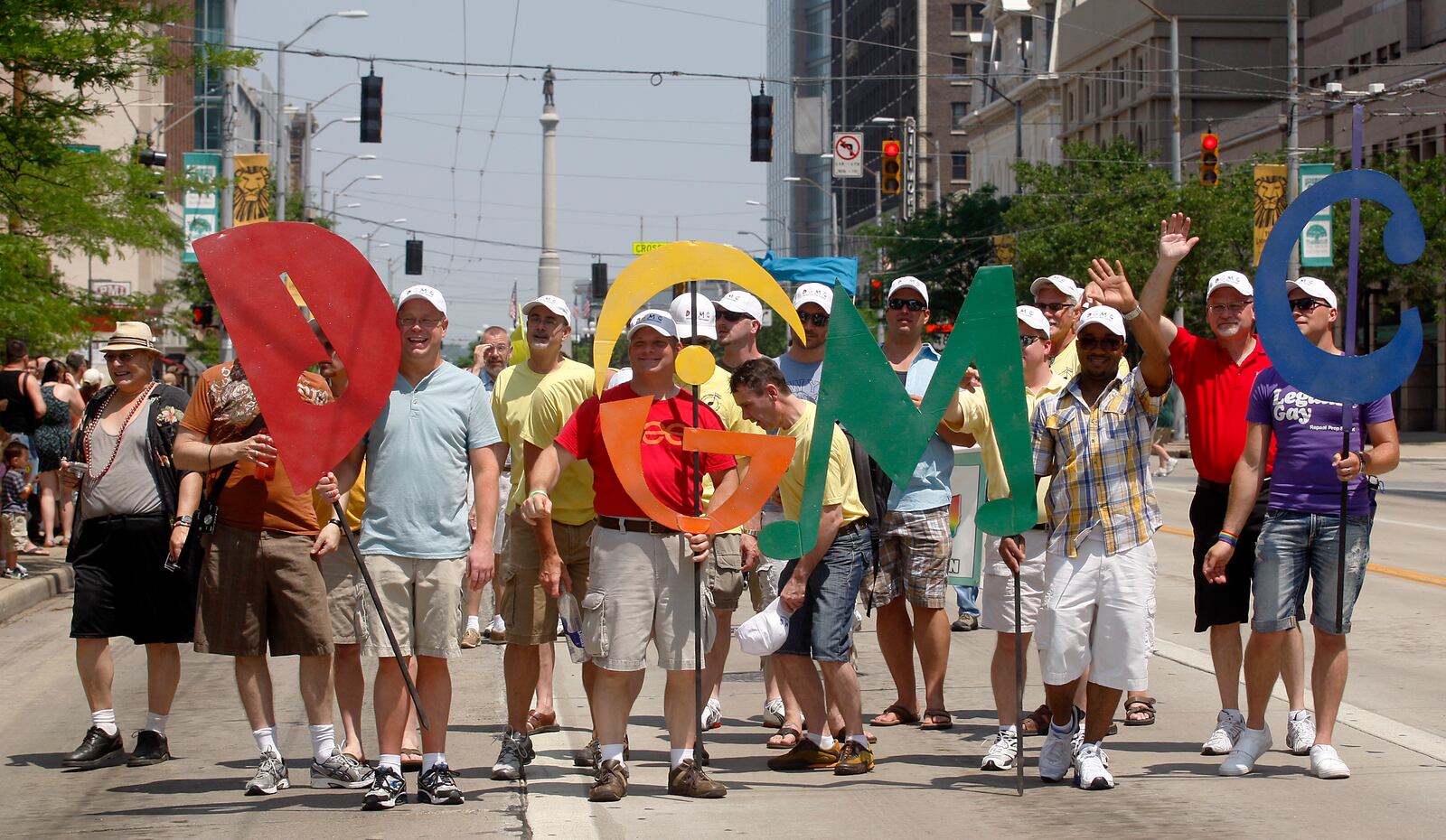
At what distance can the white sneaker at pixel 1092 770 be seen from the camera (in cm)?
756

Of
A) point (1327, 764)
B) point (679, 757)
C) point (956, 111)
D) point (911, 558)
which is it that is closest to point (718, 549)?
point (911, 558)

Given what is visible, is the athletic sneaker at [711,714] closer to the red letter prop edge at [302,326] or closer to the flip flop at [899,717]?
the flip flop at [899,717]

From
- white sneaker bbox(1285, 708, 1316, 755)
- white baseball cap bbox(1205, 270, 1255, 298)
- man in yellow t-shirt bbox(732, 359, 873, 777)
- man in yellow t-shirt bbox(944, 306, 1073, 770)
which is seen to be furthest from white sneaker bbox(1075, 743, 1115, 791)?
white baseball cap bbox(1205, 270, 1255, 298)

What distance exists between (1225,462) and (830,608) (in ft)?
6.36

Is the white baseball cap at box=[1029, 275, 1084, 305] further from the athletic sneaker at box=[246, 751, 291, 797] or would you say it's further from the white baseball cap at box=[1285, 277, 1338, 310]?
the athletic sneaker at box=[246, 751, 291, 797]

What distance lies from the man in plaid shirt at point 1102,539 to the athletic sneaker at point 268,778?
3.23 metres

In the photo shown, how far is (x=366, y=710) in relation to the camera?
997cm

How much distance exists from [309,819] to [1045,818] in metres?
2.89

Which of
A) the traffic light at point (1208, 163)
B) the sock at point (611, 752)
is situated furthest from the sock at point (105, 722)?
the traffic light at point (1208, 163)

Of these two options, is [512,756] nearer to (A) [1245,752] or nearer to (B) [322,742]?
(B) [322,742]

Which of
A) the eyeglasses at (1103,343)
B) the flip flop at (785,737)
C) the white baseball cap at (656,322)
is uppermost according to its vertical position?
the white baseball cap at (656,322)

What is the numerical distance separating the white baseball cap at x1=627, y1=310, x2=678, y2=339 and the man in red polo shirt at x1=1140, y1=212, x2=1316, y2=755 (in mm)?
2260

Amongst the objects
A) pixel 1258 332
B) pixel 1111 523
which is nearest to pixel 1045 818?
pixel 1111 523

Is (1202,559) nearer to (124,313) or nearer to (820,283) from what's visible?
(820,283)
